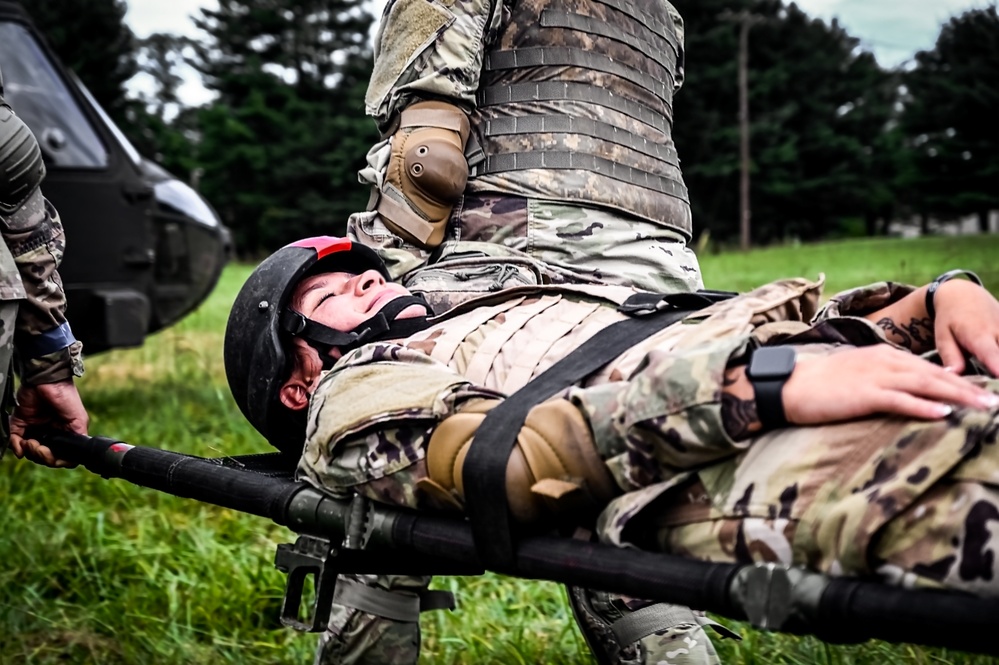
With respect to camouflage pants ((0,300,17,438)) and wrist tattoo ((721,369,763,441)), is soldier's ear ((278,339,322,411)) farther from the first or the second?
wrist tattoo ((721,369,763,441))

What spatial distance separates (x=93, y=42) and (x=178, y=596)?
1047 inches

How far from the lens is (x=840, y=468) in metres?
1.31

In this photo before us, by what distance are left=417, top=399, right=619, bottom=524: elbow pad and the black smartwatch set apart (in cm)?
24

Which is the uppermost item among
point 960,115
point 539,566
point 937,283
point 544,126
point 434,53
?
point 960,115

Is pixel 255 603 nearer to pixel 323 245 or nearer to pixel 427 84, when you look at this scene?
pixel 323 245

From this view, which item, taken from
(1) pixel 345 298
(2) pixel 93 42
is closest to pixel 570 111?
(1) pixel 345 298

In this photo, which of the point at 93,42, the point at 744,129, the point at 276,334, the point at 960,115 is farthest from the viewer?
the point at 744,129

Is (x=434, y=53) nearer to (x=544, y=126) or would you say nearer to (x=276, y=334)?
(x=544, y=126)

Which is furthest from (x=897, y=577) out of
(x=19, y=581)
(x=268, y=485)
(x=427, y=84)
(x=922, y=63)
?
(x=922, y=63)

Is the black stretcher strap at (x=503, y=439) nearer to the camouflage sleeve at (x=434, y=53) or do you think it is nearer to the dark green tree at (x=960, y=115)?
the camouflage sleeve at (x=434, y=53)

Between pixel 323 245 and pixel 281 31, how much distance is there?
109 feet

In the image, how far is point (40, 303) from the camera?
7.55ft

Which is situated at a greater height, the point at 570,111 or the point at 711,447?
the point at 570,111

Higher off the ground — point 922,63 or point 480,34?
point 922,63
